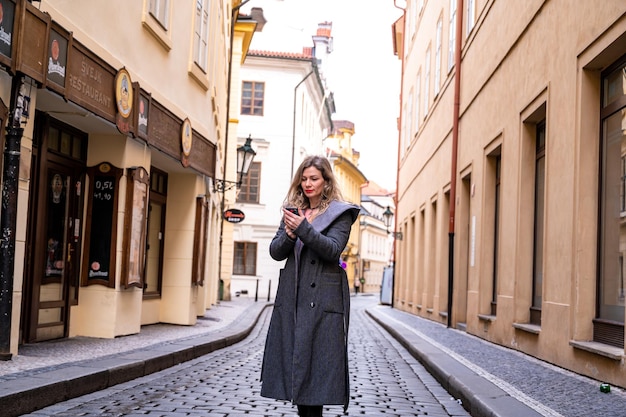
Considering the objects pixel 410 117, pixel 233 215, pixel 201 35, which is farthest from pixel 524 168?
pixel 410 117

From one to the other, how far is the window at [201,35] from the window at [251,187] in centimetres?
2627

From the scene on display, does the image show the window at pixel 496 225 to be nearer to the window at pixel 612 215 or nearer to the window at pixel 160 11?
the window at pixel 160 11

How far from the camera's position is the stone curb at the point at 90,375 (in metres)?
6.33

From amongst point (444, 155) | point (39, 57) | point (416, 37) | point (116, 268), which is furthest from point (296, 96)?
point (39, 57)

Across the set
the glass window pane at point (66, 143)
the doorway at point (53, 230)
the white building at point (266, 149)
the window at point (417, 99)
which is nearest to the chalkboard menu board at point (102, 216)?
the doorway at point (53, 230)

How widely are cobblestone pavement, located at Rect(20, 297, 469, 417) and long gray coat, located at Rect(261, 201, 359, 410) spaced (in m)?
2.35

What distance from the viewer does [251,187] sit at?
43.9 meters

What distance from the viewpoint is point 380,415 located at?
7129 mm

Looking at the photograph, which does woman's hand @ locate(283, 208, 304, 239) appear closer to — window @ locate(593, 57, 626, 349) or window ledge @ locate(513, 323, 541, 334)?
window @ locate(593, 57, 626, 349)

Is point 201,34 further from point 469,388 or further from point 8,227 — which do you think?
point 469,388

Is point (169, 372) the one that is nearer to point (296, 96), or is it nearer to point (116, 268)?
point (116, 268)

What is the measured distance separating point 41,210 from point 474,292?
Result: 7.78 m

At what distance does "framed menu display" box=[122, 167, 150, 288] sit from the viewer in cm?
1231

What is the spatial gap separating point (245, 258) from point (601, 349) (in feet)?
116
